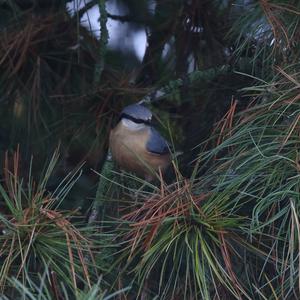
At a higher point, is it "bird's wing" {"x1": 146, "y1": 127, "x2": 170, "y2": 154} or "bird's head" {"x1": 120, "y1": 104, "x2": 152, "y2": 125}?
"bird's head" {"x1": 120, "y1": 104, "x2": 152, "y2": 125}

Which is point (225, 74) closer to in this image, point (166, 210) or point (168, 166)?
point (168, 166)

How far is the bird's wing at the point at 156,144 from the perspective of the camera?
299cm

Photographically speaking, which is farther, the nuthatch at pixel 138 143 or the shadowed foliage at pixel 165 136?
the nuthatch at pixel 138 143

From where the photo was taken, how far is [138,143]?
308 cm

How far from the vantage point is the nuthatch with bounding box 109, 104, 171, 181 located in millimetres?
2904

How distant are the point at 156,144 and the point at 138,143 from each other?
0.09m

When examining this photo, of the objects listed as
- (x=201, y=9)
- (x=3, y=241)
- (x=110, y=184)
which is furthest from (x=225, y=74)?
(x=3, y=241)

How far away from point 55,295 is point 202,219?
1.15 ft

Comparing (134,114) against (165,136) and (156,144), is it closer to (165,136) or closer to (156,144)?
(156,144)

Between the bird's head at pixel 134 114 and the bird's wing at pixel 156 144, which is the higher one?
the bird's head at pixel 134 114

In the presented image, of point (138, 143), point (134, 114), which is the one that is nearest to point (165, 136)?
point (138, 143)

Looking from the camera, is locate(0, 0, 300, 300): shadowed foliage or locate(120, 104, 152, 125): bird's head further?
locate(120, 104, 152, 125): bird's head

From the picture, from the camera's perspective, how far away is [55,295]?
2172mm

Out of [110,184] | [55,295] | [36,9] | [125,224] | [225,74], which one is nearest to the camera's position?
[55,295]
